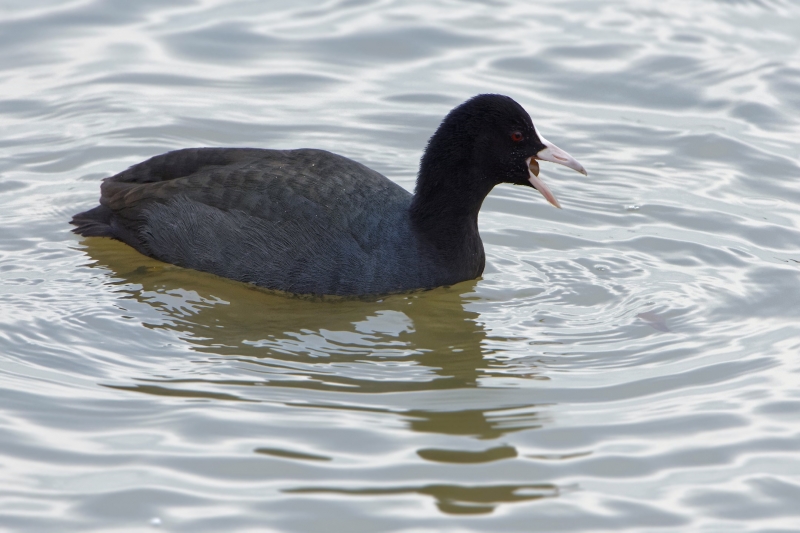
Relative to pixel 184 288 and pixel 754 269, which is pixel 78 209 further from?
pixel 754 269

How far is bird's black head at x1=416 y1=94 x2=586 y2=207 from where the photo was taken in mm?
7207

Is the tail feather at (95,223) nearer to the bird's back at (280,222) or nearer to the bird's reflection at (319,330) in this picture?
the bird's back at (280,222)

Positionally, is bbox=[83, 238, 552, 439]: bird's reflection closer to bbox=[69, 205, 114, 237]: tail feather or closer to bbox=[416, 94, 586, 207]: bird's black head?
bbox=[69, 205, 114, 237]: tail feather

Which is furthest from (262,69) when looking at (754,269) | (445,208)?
(754,269)

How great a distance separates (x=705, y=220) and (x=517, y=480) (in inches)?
148

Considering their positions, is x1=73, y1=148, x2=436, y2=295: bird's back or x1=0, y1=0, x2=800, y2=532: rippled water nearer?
x1=0, y1=0, x2=800, y2=532: rippled water

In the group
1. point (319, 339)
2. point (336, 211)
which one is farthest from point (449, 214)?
point (319, 339)

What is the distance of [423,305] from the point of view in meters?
7.14

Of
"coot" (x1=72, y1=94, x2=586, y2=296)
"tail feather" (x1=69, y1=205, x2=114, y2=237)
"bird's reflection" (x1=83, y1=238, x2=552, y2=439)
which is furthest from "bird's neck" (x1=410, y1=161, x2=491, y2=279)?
"tail feather" (x1=69, y1=205, x2=114, y2=237)

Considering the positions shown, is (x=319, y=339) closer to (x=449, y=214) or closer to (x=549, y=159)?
(x=449, y=214)

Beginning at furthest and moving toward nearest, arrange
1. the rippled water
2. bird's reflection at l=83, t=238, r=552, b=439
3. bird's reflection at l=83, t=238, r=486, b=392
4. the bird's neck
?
the bird's neck → bird's reflection at l=83, t=238, r=486, b=392 → bird's reflection at l=83, t=238, r=552, b=439 → the rippled water

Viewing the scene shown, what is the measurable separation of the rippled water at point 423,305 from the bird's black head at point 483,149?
26.0 inches

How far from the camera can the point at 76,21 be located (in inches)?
454

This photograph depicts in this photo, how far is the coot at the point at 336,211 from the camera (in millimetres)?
7023
